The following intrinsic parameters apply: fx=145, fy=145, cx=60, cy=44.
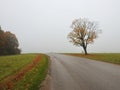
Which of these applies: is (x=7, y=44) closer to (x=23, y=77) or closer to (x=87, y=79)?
(x=23, y=77)

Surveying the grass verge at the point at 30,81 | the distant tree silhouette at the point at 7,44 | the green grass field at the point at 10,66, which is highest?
the distant tree silhouette at the point at 7,44

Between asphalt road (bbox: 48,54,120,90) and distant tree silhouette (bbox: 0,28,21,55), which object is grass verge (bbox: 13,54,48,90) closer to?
asphalt road (bbox: 48,54,120,90)

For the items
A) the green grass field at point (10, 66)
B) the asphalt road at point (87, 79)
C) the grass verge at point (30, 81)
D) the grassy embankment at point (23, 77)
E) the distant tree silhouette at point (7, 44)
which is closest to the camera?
the asphalt road at point (87, 79)

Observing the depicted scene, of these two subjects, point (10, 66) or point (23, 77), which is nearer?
point (23, 77)

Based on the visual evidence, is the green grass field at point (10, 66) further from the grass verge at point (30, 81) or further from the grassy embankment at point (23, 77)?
the grass verge at point (30, 81)

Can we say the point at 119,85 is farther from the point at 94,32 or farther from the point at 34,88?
the point at 94,32

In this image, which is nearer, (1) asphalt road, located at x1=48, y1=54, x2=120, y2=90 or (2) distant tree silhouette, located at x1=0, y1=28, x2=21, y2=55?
(1) asphalt road, located at x1=48, y1=54, x2=120, y2=90

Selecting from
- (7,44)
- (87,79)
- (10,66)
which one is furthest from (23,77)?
(7,44)

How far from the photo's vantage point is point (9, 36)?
78188 mm

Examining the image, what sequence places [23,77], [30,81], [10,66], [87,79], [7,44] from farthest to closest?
1. [7,44]
2. [10,66]
3. [23,77]
4. [30,81]
5. [87,79]

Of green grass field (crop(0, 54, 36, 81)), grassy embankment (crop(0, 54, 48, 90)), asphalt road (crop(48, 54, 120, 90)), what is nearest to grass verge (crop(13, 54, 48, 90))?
grassy embankment (crop(0, 54, 48, 90))

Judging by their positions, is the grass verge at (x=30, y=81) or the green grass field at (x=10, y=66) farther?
the green grass field at (x=10, y=66)

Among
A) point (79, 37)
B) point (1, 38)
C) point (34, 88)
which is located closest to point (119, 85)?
point (34, 88)

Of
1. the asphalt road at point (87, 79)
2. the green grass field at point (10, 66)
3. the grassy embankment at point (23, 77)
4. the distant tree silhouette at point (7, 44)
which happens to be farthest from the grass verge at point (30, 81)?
the distant tree silhouette at point (7, 44)
